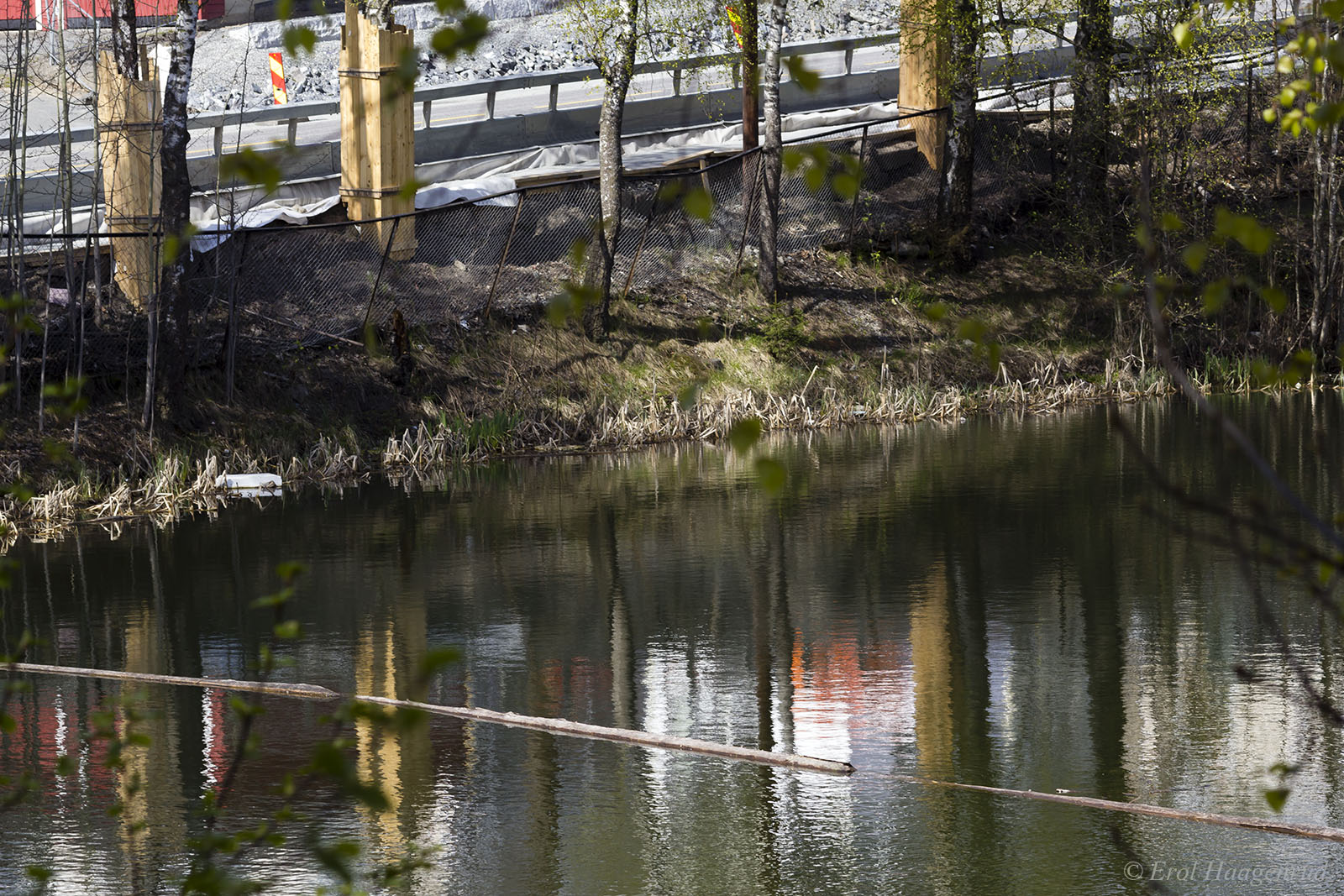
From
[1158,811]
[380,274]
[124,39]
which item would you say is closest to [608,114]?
[380,274]

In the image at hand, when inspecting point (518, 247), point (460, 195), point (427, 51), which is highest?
point (427, 51)

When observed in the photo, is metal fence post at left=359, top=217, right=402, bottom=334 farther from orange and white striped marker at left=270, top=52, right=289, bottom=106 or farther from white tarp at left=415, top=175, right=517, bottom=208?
orange and white striped marker at left=270, top=52, right=289, bottom=106

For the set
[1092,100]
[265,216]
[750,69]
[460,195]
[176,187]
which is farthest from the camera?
[1092,100]

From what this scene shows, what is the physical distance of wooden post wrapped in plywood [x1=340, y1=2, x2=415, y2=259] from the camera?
23.2m

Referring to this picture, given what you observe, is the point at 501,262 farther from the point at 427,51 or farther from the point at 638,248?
the point at 427,51

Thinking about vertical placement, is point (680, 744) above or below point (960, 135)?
below

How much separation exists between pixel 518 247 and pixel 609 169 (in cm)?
182

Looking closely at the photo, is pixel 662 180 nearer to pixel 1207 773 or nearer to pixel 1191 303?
pixel 1191 303

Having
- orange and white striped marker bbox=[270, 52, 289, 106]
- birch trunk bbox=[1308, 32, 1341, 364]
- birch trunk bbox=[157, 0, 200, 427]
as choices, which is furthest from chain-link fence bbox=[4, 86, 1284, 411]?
orange and white striped marker bbox=[270, 52, 289, 106]

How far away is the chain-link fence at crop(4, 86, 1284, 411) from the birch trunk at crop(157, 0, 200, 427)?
31.2 inches

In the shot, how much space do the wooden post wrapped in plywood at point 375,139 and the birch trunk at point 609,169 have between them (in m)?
2.76

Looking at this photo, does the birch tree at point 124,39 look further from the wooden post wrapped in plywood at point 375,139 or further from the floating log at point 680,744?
the floating log at point 680,744

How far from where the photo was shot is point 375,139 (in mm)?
23547

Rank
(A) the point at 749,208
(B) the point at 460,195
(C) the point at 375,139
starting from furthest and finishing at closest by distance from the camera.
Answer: (A) the point at 749,208 < (B) the point at 460,195 < (C) the point at 375,139
